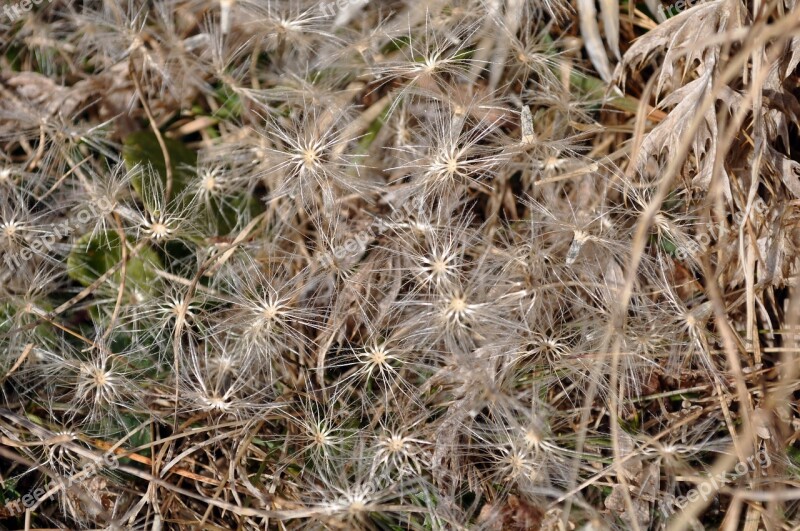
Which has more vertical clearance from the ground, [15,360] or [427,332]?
[427,332]

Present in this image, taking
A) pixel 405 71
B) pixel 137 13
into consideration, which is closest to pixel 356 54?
pixel 405 71

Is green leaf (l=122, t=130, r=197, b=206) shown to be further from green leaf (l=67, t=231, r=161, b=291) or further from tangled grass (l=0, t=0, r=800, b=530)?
green leaf (l=67, t=231, r=161, b=291)

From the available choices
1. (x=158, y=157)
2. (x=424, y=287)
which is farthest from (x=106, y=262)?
(x=424, y=287)

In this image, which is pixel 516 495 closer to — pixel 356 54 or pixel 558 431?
pixel 558 431

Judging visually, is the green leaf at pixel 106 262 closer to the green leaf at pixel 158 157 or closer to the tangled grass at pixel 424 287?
the tangled grass at pixel 424 287


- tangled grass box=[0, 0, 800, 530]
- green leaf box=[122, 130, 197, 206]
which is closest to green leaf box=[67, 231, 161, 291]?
tangled grass box=[0, 0, 800, 530]
